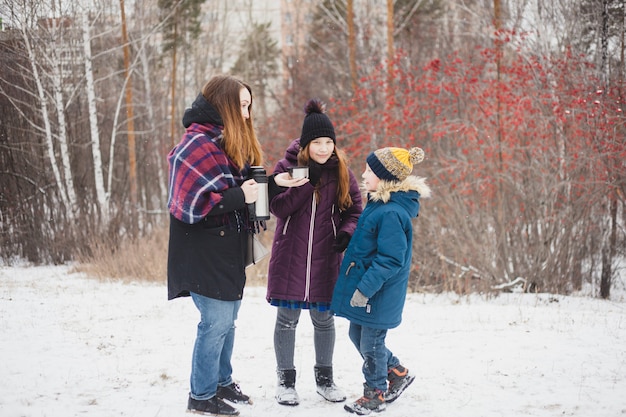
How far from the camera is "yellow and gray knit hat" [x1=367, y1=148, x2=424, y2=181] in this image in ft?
10.6

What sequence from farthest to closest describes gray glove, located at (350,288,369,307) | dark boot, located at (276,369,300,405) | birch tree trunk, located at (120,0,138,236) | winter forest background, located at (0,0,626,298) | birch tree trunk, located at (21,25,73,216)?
birch tree trunk, located at (120,0,138,236)
birch tree trunk, located at (21,25,73,216)
winter forest background, located at (0,0,626,298)
dark boot, located at (276,369,300,405)
gray glove, located at (350,288,369,307)

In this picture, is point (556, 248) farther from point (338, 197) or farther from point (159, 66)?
point (159, 66)

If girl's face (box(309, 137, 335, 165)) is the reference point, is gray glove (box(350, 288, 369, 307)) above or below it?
below

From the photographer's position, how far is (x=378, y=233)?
315cm

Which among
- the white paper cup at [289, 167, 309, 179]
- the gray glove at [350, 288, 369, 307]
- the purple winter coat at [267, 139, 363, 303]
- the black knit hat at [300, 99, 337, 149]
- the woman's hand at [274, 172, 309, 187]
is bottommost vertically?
the gray glove at [350, 288, 369, 307]

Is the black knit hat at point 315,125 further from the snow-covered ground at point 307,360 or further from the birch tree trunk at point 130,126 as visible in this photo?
the birch tree trunk at point 130,126

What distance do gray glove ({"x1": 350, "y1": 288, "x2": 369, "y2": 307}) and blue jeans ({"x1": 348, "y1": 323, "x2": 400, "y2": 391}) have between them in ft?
0.81

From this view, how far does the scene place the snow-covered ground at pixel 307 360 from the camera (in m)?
3.36

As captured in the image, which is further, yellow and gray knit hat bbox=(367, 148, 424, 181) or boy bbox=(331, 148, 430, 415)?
yellow and gray knit hat bbox=(367, 148, 424, 181)

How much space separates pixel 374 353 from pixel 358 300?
0.40m

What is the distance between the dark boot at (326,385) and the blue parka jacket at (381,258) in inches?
19.7

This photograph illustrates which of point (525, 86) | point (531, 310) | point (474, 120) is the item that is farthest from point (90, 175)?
point (531, 310)

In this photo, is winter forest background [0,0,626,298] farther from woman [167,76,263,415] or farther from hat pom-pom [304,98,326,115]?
woman [167,76,263,415]

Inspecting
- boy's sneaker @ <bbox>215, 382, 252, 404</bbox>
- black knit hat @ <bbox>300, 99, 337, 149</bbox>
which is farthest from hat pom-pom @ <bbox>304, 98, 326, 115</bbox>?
boy's sneaker @ <bbox>215, 382, 252, 404</bbox>
